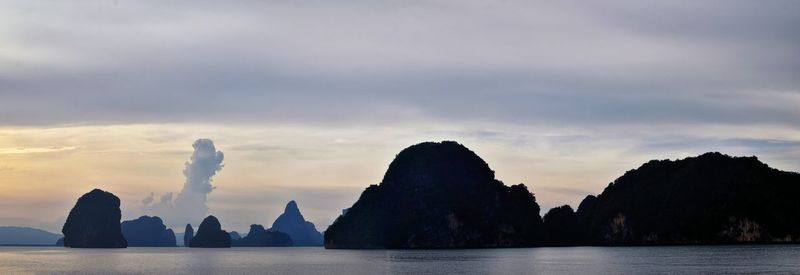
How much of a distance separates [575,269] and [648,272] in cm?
1549

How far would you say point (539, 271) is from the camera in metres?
125

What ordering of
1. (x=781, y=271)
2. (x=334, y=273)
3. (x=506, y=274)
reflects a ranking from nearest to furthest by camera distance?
(x=781, y=271) → (x=506, y=274) → (x=334, y=273)

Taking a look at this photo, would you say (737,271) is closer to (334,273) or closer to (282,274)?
(334,273)

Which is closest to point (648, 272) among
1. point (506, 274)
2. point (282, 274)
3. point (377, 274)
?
point (506, 274)

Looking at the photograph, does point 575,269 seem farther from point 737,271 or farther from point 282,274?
point 282,274

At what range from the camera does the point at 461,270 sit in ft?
427

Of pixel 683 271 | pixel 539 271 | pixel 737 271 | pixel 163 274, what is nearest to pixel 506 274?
pixel 539 271

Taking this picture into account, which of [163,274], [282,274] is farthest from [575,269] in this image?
[163,274]

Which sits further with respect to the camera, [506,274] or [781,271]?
[506,274]

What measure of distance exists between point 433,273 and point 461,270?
8.38 meters

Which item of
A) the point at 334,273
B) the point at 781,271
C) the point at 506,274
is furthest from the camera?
the point at 334,273

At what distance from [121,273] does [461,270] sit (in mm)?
57037

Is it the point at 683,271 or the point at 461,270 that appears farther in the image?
the point at 461,270

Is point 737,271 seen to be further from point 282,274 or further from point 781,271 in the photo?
point 282,274
